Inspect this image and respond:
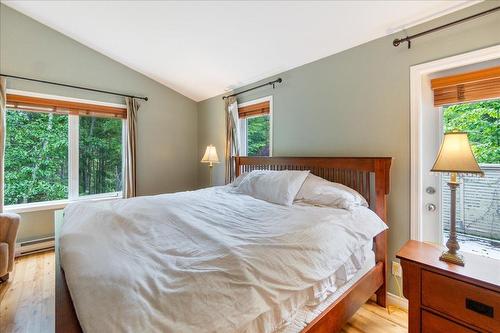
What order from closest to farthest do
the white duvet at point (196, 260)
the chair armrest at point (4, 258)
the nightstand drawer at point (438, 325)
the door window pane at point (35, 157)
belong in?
the white duvet at point (196, 260), the nightstand drawer at point (438, 325), the chair armrest at point (4, 258), the door window pane at point (35, 157)

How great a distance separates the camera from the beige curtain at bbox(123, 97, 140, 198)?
3686 millimetres

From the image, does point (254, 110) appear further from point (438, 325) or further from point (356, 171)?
point (438, 325)

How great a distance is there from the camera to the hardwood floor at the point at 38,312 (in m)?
1.73

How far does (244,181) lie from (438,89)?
72.4 inches

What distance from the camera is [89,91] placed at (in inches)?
136

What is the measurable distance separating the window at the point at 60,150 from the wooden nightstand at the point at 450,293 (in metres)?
3.90

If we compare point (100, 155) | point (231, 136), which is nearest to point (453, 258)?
point (231, 136)

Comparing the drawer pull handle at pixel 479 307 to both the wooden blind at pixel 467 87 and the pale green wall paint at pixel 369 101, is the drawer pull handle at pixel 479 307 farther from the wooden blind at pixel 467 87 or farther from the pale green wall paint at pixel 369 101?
the wooden blind at pixel 467 87

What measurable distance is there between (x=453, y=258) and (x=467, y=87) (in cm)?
121

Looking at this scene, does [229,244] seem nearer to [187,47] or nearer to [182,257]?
[182,257]

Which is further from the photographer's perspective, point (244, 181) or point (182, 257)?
point (244, 181)

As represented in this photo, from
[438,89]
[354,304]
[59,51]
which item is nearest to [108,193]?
[59,51]

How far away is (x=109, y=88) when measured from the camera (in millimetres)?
3619

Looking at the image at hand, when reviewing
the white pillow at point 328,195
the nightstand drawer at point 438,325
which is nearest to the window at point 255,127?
the white pillow at point 328,195
